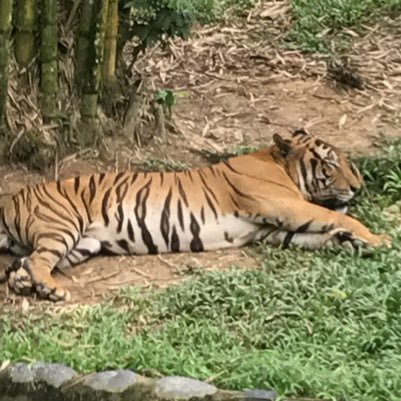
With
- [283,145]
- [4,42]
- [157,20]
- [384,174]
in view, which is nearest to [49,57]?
[4,42]

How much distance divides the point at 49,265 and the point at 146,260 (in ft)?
1.88

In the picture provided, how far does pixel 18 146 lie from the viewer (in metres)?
7.41

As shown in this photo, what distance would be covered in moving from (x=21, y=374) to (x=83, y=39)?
9.98 ft

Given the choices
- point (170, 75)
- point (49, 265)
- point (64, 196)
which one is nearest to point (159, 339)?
point (49, 265)

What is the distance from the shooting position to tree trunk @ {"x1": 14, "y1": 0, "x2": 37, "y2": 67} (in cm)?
729

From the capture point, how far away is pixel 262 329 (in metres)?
5.55

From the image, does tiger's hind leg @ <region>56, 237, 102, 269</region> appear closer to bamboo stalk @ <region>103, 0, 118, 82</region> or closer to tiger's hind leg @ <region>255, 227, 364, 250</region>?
tiger's hind leg @ <region>255, 227, 364, 250</region>

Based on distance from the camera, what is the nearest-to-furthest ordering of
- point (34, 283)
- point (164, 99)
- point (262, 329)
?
point (262, 329) → point (34, 283) → point (164, 99)

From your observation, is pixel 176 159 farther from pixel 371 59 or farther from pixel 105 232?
pixel 371 59

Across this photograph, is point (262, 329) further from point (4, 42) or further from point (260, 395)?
point (4, 42)

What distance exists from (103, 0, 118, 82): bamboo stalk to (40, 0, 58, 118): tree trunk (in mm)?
372

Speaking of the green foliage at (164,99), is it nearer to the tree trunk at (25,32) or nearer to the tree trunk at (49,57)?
the tree trunk at (49,57)

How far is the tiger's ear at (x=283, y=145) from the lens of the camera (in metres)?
7.11

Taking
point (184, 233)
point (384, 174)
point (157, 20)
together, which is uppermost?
point (157, 20)
